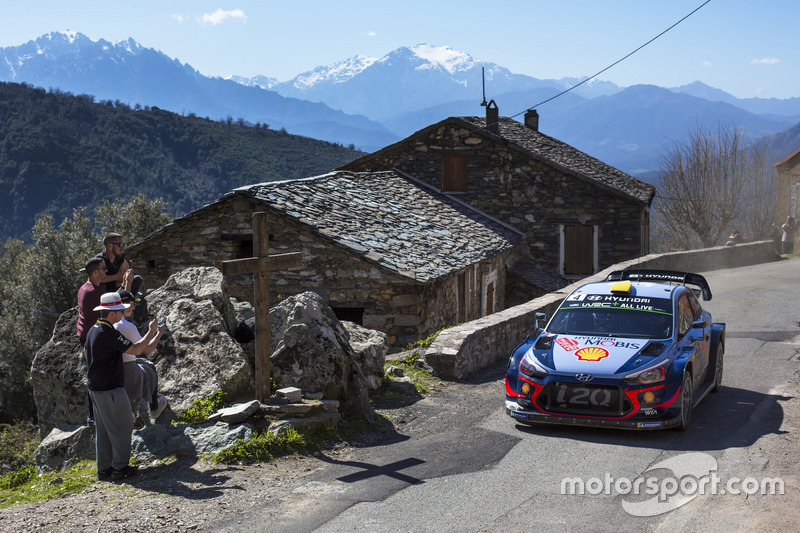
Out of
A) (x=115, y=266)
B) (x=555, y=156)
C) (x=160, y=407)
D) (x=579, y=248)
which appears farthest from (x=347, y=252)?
(x=555, y=156)

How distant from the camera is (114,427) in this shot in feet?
22.4

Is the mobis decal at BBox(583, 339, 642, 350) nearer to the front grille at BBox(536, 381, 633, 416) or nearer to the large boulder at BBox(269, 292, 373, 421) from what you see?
the front grille at BBox(536, 381, 633, 416)

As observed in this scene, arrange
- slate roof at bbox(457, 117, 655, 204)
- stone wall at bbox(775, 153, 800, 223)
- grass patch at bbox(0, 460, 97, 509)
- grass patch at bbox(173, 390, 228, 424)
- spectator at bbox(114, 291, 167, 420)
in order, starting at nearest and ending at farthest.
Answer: grass patch at bbox(0, 460, 97, 509) → spectator at bbox(114, 291, 167, 420) → grass patch at bbox(173, 390, 228, 424) → slate roof at bbox(457, 117, 655, 204) → stone wall at bbox(775, 153, 800, 223)

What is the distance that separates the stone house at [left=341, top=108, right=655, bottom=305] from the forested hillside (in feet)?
172

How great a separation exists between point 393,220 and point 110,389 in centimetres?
1394

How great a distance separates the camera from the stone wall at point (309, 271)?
16000mm

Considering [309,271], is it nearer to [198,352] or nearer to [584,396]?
[198,352]

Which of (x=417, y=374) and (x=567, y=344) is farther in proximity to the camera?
(x=417, y=374)

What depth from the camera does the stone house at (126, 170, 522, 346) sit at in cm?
1602

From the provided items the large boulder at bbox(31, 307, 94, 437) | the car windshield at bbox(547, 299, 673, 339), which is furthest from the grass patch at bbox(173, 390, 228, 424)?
the car windshield at bbox(547, 299, 673, 339)

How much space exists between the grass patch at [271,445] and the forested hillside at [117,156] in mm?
69538

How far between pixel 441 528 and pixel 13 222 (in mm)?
79213

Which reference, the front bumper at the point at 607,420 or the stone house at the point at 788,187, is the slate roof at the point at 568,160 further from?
the stone house at the point at 788,187

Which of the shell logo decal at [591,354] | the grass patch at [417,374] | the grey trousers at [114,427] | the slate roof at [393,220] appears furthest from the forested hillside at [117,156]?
the shell logo decal at [591,354]
